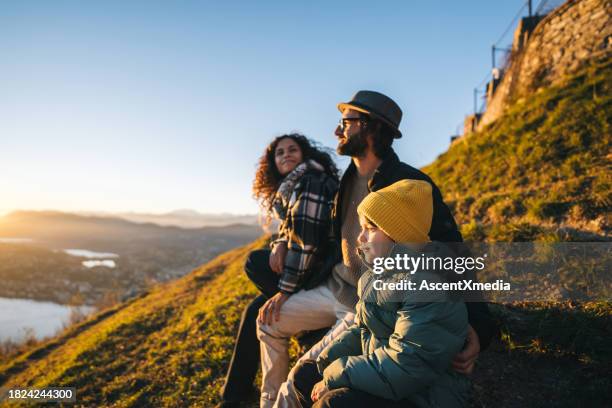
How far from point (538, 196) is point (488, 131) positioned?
5.32 meters

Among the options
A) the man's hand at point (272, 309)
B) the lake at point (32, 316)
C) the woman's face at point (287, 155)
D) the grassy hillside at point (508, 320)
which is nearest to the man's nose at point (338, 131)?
the woman's face at point (287, 155)

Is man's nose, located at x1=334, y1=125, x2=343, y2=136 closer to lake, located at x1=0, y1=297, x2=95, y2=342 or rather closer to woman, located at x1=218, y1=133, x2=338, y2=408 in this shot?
woman, located at x1=218, y1=133, x2=338, y2=408

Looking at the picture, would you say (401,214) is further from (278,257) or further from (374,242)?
(278,257)

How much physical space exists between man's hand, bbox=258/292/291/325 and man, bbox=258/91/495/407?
3 cm

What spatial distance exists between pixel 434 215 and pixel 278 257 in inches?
54.7

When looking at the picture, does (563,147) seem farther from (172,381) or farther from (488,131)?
(172,381)

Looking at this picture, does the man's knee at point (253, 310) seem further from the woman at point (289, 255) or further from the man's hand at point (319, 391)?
the man's hand at point (319, 391)

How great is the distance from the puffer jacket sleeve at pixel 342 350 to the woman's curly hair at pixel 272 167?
5.99ft

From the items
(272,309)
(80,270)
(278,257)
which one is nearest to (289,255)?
(278,257)

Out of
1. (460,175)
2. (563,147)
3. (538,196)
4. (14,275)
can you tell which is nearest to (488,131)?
(460,175)

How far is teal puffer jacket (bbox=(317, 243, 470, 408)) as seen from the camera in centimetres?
161

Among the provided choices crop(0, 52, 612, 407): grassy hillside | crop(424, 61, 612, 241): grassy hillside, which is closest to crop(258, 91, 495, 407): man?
crop(0, 52, 612, 407): grassy hillside

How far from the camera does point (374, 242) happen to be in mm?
1993

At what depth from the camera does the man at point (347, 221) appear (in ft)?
8.91
